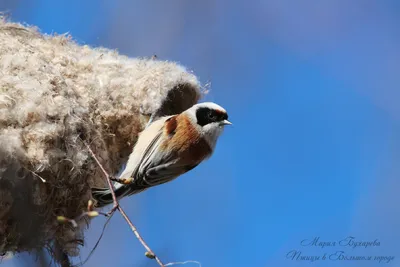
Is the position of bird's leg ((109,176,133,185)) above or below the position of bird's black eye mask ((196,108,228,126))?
below

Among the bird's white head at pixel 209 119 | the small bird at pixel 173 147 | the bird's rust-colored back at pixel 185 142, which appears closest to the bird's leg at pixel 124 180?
the small bird at pixel 173 147

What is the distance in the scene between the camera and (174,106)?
7.89 ft

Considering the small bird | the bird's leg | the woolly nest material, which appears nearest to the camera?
the woolly nest material

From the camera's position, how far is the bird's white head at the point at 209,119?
2059 millimetres

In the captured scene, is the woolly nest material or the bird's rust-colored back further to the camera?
the bird's rust-colored back

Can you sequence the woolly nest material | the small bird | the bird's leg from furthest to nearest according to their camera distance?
1. the small bird
2. the bird's leg
3. the woolly nest material

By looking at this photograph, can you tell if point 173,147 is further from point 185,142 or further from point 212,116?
point 212,116

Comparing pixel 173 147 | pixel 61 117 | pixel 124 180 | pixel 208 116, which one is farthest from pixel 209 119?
pixel 61 117

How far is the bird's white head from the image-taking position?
2059mm

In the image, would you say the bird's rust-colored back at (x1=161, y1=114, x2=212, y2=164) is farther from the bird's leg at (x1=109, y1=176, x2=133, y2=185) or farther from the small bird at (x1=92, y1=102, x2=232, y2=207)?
the bird's leg at (x1=109, y1=176, x2=133, y2=185)

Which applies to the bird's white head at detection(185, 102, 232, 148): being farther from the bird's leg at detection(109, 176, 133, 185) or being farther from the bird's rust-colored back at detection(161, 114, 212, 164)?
the bird's leg at detection(109, 176, 133, 185)

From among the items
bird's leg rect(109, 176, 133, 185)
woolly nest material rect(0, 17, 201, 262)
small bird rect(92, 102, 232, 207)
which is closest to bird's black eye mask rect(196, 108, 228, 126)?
small bird rect(92, 102, 232, 207)

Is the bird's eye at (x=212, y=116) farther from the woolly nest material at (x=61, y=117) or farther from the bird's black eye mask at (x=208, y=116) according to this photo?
the woolly nest material at (x=61, y=117)

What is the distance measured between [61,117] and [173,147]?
1.25ft
